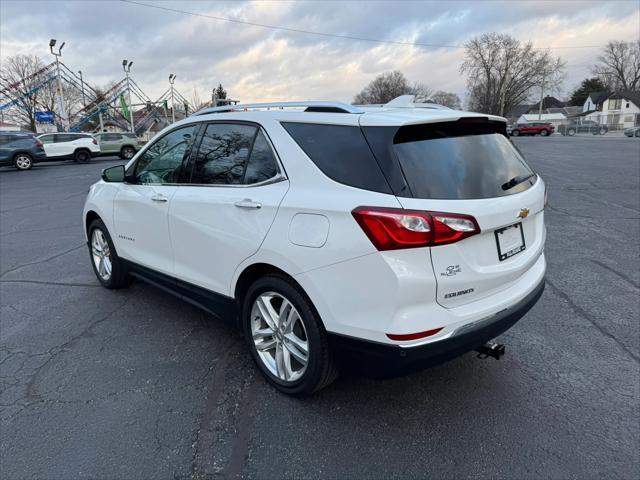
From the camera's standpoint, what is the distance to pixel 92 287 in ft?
15.8

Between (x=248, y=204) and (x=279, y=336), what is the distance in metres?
0.85

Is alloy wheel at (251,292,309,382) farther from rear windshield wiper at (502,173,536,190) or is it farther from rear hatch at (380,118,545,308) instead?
rear windshield wiper at (502,173,536,190)

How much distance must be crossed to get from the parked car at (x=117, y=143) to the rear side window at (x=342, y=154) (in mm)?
27750

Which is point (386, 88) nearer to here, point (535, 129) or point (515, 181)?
point (535, 129)

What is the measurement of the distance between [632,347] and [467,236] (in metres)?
2.18

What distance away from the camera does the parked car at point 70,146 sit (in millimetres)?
23766

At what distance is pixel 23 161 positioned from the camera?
21.0m

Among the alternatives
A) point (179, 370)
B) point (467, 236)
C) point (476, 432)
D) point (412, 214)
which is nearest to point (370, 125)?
point (412, 214)

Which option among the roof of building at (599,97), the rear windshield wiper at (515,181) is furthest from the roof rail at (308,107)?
the roof of building at (599,97)

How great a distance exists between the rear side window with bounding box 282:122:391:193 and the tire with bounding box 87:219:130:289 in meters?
2.71

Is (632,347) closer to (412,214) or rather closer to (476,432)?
(476,432)

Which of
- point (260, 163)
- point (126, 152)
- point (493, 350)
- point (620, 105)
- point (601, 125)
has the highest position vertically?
point (126, 152)

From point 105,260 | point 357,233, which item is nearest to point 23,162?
point 105,260

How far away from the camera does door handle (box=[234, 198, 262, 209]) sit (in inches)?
104
